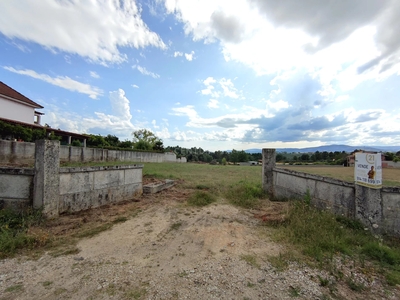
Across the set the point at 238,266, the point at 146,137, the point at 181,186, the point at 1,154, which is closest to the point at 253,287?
the point at 238,266

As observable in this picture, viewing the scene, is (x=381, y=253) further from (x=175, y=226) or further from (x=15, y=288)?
(x=15, y=288)

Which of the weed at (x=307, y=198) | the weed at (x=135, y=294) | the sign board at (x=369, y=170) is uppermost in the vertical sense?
the sign board at (x=369, y=170)

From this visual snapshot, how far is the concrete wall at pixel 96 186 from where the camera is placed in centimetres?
463

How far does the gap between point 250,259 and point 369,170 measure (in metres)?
2.84

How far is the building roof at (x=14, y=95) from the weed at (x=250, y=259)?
25.5 metres

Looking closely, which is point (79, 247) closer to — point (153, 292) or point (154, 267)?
point (154, 267)

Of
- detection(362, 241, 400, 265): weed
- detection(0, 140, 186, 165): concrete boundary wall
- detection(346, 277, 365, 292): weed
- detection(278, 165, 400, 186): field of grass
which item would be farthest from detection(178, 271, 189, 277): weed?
detection(0, 140, 186, 165): concrete boundary wall

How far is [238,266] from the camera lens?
271cm

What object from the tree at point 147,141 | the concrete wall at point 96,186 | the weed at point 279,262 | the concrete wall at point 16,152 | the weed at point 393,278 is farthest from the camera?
the tree at point 147,141

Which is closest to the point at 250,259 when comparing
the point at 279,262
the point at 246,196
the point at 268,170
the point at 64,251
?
the point at 279,262

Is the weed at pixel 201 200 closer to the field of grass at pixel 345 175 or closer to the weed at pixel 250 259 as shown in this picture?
the weed at pixel 250 259

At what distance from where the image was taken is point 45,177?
13.4ft

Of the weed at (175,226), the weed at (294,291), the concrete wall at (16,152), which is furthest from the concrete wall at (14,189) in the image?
the concrete wall at (16,152)

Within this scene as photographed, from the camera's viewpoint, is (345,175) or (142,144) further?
(142,144)
